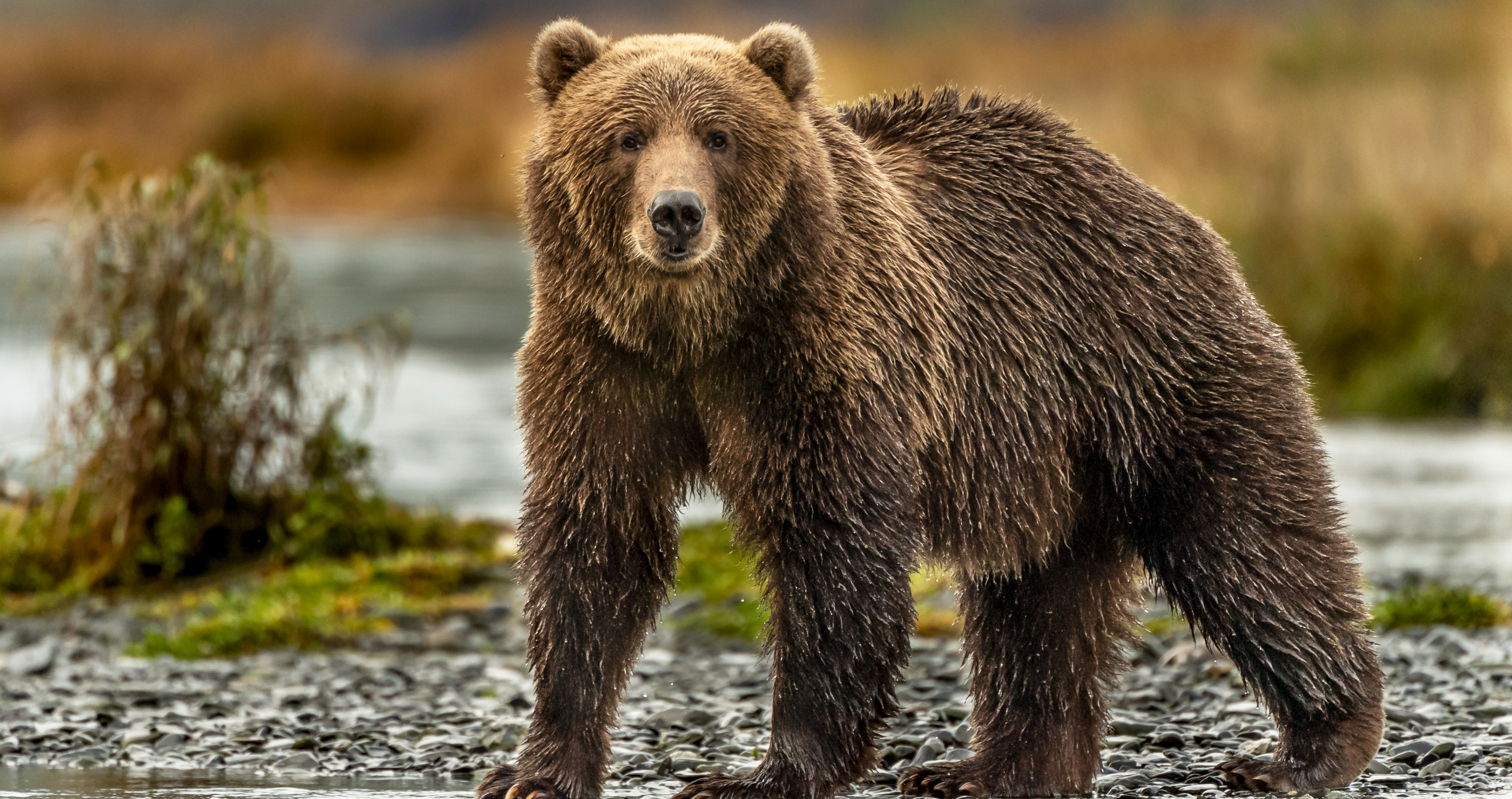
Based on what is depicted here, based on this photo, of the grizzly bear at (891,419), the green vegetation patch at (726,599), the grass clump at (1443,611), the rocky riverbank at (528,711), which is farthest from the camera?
the green vegetation patch at (726,599)

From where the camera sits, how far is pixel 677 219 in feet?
14.6

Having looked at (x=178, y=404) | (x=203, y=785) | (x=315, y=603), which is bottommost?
(x=203, y=785)

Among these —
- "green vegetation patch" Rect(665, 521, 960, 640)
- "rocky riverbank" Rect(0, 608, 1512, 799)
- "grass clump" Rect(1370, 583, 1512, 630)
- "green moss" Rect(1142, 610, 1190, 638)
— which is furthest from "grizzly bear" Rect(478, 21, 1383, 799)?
"grass clump" Rect(1370, 583, 1512, 630)

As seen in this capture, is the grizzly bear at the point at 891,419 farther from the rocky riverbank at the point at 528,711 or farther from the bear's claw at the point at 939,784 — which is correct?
the rocky riverbank at the point at 528,711

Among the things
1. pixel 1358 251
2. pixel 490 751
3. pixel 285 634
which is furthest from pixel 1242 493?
pixel 1358 251

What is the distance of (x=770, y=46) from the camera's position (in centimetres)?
486

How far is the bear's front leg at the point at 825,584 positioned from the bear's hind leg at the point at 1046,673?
0.80 metres

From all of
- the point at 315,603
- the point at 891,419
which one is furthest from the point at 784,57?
the point at 315,603

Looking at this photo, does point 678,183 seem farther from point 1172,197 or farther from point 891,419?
point 1172,197

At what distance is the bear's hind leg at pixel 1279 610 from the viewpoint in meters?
5.32

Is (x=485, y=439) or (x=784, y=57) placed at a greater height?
(x=784, y=57)

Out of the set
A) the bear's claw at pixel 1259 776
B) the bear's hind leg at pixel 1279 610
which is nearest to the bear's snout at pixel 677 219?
the bear's hind leg at pixel 1279 610

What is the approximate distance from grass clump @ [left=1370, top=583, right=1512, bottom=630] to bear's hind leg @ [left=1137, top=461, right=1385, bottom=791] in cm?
281

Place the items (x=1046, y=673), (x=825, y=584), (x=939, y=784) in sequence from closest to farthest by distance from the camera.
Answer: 1. (x=825, y=584)
2. (x=939, y=784)
3. (x=1046, y=673)
